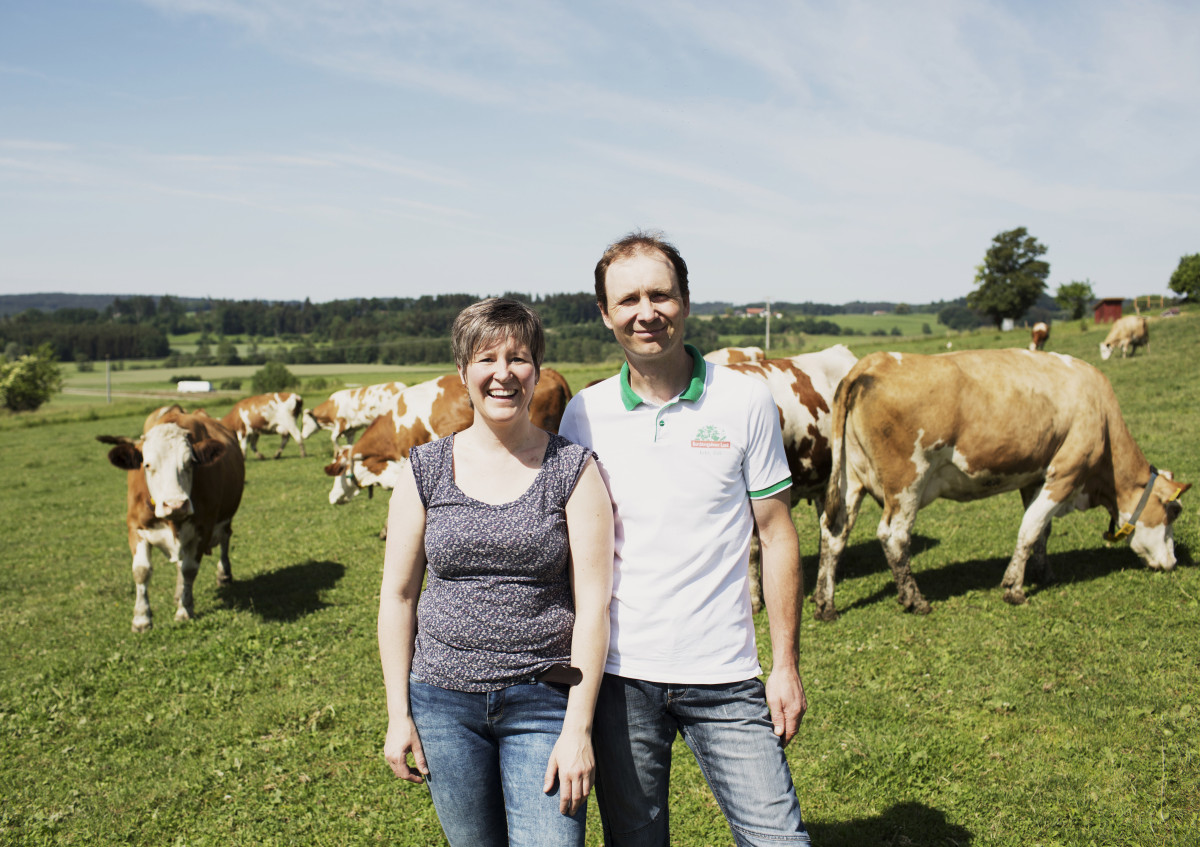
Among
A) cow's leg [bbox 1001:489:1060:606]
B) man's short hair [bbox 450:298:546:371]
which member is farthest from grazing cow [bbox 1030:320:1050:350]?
man's short hair [bbox 450:298:546:371]

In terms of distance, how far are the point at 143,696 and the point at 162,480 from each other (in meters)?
2.17

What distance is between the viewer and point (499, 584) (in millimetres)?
2523

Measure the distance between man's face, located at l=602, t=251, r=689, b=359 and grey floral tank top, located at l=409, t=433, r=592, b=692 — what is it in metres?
0.48

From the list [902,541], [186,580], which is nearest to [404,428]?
[186,580]

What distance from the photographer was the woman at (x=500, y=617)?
97.5 inches

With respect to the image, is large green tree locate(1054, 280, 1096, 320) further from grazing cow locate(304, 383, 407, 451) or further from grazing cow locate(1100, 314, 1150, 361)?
grazing cow locate(304, 383, 407, 451)

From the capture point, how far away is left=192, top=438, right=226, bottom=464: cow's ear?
8422 mm

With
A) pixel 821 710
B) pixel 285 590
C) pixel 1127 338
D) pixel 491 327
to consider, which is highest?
pixel 1127 338

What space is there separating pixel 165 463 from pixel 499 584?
691cm

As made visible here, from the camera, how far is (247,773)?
555cm

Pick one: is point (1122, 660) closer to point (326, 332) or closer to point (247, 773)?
point (247, 773)

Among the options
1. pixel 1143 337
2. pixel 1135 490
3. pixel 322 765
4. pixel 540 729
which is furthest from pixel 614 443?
pixel 1143 337

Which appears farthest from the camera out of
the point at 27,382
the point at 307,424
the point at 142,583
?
the point at 27,382

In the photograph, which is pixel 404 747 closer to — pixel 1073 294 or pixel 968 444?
pixel 968 444
